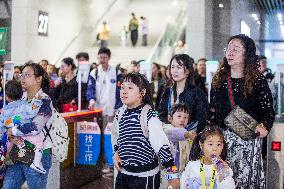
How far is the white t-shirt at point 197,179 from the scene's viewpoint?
3756 millimetres

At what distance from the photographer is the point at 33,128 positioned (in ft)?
13.8

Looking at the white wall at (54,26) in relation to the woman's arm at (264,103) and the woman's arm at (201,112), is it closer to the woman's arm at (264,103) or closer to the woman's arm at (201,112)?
the woman's arm at (201,112)

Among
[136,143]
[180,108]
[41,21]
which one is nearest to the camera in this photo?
[136,143]

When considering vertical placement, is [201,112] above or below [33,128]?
above

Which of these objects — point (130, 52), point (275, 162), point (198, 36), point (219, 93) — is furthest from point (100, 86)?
point (130, 52)

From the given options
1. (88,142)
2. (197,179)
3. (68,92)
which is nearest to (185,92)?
(197,179)

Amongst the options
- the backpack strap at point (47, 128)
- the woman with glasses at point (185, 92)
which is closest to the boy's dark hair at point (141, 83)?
the woman with glasses at point (185, 92)

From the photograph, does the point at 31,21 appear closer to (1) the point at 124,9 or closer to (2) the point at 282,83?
(2) the point at 282,83

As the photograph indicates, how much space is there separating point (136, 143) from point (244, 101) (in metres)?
0.96

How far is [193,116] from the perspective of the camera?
4.70 metres

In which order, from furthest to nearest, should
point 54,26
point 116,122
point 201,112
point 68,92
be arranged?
point 54,26 → point 68,92 → point 201,112 → point 116,122

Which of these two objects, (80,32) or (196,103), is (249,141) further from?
(80,32)

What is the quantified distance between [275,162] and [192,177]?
2.24 metres

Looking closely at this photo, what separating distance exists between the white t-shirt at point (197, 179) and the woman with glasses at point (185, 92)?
0.85m
